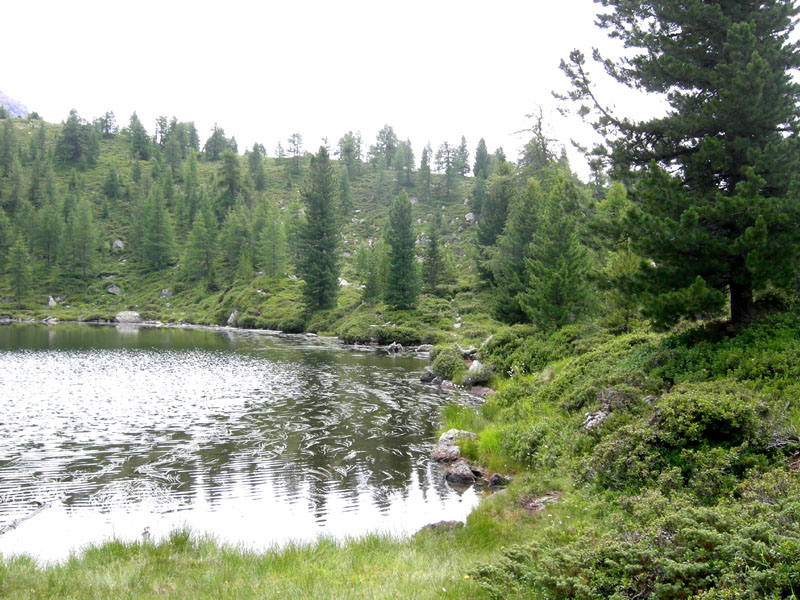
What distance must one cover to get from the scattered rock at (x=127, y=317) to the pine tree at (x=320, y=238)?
35691 mm

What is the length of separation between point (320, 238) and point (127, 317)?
41.2m

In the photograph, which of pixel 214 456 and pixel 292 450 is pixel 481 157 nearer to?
pixel 292 450

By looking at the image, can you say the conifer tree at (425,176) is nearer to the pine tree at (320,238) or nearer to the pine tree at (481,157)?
the pine tree at (481,157)

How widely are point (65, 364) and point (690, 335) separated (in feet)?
128

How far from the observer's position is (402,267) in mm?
59781

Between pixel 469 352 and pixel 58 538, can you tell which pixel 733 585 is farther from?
pixel 469 352

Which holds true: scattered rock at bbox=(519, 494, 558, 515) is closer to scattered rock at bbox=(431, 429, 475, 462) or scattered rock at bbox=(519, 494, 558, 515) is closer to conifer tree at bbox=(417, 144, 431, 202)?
scattered rock at bbox=(431, 429, 475, 462)

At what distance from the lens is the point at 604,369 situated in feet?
55.7

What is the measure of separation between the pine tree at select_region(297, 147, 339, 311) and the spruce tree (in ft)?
180

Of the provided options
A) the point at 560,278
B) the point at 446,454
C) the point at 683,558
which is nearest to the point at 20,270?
the point at 560,278

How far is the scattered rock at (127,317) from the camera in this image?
85.7 m

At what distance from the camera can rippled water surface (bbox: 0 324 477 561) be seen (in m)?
11.3

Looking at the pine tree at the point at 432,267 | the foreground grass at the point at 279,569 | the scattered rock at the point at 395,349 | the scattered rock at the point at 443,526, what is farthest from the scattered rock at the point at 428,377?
the pine tree at the point at 432,267

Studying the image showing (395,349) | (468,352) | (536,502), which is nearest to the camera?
(536,502)
